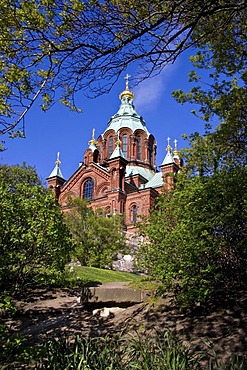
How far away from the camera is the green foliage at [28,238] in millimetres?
8500

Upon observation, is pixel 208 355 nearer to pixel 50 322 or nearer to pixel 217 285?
pixel 217 285

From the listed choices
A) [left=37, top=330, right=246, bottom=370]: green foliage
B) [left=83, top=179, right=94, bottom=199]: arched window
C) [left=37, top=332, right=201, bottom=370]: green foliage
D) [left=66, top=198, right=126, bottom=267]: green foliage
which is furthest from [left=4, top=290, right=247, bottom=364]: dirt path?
[left=83, top=179, right=94, bottom=199]: arched window

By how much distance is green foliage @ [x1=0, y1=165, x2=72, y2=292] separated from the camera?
8500 mm

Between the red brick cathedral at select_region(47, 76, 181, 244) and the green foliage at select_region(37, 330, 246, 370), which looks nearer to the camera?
the green foliage at select_region(37, 330, 246, 370)

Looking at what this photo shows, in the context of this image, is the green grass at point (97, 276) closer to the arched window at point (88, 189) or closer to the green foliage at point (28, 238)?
the green foliage at point (28, 238)

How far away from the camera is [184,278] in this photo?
6.30m

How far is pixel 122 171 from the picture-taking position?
3928 centimetres

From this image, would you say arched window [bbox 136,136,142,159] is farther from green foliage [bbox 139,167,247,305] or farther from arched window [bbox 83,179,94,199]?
green foliage [bbox 139,167,247,305]

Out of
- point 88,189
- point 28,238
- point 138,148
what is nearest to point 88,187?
point 88,189

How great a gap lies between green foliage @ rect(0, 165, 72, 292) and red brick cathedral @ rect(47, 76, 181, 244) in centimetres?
2319

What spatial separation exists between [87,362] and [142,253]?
4.08m

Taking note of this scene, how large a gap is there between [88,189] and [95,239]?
72.2 feet

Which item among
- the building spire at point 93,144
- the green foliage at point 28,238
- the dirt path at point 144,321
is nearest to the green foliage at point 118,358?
the dirt path at point 144,321

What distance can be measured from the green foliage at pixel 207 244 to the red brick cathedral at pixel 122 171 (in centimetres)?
2555
